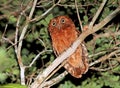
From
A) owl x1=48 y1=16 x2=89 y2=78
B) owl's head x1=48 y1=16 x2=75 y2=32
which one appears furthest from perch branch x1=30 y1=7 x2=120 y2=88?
owl's head x1=48 y1=16 x2=75 y2=32

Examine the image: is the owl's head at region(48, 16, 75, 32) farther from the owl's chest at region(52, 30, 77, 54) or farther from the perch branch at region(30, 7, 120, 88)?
the perch branch at region(30, 7, 120, 88)

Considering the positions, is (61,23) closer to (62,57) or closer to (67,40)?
(67,40)

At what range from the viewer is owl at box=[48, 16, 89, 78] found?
3848mm

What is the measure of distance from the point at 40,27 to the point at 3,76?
357 centimetres

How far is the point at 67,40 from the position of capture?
12.7 feet

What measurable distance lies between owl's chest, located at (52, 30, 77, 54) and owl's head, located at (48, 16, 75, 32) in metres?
0.08

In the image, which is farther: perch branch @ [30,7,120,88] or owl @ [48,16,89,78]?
owl @ [48,16,89,78]

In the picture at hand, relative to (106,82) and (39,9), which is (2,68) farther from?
(39,9)

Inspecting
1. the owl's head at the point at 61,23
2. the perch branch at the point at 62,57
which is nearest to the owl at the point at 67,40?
the owl's head at the point at 61,23

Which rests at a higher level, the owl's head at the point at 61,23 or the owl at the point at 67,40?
the owl's head at the point at 61,23

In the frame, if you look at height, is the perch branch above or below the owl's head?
above

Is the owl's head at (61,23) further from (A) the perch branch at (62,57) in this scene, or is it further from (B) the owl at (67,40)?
(A) the perch branch at (62,57)

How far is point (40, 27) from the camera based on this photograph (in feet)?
14.2

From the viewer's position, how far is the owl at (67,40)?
385cm
